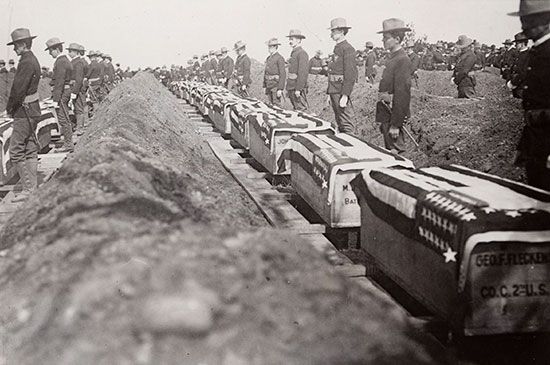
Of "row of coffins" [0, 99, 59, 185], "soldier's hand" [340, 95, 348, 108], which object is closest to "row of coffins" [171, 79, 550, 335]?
"soldier's hand" [340, 95, 348, 108]

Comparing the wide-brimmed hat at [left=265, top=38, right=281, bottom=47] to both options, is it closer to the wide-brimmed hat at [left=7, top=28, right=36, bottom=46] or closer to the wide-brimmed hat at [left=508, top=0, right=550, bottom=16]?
the wide-brimmed hat at [left=7, top=28, right=36, bottom=46]

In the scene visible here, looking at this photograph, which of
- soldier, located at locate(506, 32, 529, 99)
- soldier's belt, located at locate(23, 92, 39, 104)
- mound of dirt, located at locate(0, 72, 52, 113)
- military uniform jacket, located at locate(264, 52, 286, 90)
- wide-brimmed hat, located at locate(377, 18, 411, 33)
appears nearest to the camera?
soldier, located at locate(506, 32, 529, 99)

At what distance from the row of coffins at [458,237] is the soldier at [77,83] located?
9.33 meters

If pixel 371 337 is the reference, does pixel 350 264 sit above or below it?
below

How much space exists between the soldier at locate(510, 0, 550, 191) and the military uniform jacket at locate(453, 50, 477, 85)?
1346cm

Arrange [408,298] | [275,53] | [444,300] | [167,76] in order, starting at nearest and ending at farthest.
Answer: [444,300] → [408,298] → [275,53] → [167,76]

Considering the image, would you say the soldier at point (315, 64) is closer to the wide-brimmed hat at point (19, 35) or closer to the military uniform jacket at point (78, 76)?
the military uniform jacket at point (78, 76)

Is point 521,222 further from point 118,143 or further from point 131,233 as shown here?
point 118,143

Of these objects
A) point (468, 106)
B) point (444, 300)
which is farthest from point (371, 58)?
point (444, 300)

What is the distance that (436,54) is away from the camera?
35719 mm

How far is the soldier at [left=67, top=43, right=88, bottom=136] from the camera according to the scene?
13.5m

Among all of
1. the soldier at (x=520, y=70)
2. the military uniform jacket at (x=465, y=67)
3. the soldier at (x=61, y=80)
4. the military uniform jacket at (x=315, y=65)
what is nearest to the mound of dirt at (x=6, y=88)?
the military uniform jacket at (x=315, y=65)

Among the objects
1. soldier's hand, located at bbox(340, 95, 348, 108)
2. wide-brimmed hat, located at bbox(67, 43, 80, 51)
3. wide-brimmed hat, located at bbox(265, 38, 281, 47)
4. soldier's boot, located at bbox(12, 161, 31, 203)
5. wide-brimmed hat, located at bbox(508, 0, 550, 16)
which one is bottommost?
soldier's boot, located at bbox(12, 161, 31, 203)

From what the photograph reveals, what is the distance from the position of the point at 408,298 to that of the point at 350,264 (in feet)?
2.40
